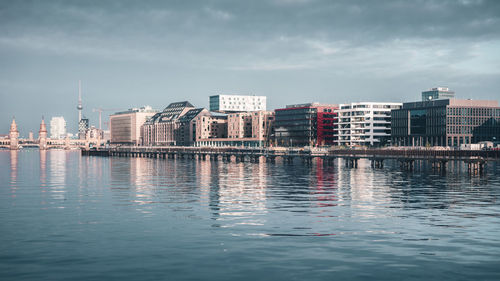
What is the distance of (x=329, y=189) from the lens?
7619cm

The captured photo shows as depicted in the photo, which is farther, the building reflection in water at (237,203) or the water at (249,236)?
the building reflection in water at (237,203)

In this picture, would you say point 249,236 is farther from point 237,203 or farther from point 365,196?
point 365,196

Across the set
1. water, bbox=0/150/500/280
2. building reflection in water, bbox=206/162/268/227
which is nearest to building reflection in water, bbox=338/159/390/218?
water, bbox=0/150/500/280

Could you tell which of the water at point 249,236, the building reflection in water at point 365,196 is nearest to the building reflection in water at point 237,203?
the water at point 249,236

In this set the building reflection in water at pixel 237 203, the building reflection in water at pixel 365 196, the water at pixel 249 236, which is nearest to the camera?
the water at pixel 249 236

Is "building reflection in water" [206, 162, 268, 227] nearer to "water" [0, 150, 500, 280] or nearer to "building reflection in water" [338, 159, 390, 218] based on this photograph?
"water" [0, 150, 500, 280]

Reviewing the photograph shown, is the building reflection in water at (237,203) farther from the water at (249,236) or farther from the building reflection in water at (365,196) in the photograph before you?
the building reflection in water at (365,196)

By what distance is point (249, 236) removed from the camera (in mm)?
38188

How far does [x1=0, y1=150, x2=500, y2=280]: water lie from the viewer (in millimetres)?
28844

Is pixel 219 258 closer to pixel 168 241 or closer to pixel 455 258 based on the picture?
pixel 168 241

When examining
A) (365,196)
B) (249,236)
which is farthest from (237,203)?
(249,236)

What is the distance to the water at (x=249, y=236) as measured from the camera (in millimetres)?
28844

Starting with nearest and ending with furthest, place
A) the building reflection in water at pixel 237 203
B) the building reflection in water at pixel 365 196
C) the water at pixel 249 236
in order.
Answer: the water at pixel 249 236
the building reflection in water at pixel 237 203
the building reflection in water at pixel 365 196

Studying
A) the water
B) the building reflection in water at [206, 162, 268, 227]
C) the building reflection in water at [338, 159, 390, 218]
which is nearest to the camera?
the water
